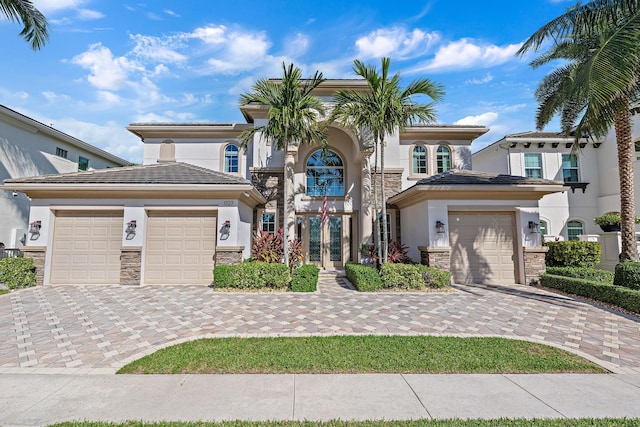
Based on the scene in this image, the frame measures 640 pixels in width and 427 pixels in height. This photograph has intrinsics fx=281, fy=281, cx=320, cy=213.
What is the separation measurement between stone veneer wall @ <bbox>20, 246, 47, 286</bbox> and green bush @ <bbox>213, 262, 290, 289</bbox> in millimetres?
6204

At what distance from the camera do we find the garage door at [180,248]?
10164 millimetres

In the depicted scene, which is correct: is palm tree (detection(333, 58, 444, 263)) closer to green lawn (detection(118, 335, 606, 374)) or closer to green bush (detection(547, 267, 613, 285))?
green lawn (detection(118, 335, 606, 374))

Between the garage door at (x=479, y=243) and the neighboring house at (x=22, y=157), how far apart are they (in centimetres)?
1977

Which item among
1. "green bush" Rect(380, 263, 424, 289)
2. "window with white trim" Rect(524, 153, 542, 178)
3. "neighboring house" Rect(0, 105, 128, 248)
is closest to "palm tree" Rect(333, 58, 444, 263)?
"green bush" Rect(380, 263, 424, 289)

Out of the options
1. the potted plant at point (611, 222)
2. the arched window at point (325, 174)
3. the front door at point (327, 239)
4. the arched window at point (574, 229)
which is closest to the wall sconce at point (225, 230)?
the front door at point (327, 239)

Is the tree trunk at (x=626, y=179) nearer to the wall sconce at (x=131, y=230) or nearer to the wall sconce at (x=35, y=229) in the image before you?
the wall sconce at (x=131, y=230)

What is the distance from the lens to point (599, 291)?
7.82m

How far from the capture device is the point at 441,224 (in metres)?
10.3

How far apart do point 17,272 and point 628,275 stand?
1838cm

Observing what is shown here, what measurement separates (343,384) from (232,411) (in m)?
1.38

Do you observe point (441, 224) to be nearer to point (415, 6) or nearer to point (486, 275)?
point (486, 275)

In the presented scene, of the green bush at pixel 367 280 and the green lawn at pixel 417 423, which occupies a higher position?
the green bush at pixel 367 280

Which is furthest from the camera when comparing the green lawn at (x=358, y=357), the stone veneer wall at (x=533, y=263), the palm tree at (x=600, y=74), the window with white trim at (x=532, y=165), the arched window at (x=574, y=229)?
the window with white trim at (x=532, y=165)

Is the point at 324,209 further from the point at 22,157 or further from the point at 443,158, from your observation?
the point at 22,157
